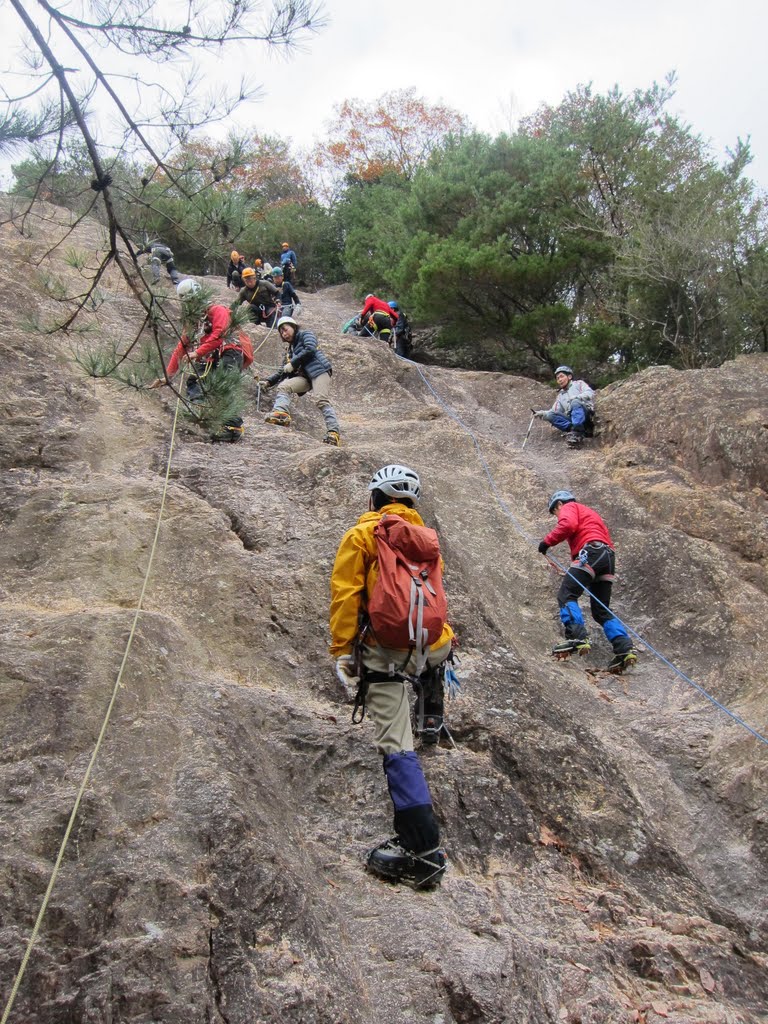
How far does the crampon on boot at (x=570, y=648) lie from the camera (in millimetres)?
7844

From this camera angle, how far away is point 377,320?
16875 millimetres

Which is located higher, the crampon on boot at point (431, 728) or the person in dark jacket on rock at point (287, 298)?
the person in dark jacket on rock at point (287, 298)

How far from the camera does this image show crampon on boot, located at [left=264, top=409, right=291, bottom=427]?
35.2 feet

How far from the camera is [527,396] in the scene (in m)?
15.4

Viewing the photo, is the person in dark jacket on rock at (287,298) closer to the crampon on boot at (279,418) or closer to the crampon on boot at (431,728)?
the crampon on boot at (279,418)

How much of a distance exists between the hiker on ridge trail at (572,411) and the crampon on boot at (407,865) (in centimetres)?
923

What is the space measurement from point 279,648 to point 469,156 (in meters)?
16.8

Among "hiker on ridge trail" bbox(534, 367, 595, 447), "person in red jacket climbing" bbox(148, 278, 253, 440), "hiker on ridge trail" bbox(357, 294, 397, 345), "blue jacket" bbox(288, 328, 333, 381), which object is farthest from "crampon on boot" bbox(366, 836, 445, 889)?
"hiker on ridge trail" bbox(357, 294, 397, 345)

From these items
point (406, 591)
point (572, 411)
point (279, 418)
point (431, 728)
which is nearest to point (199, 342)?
point (406, 591)

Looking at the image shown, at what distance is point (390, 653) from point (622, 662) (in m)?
3.85

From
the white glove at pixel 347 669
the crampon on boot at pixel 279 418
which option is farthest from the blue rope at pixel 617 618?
the white glove at pixel 347 669

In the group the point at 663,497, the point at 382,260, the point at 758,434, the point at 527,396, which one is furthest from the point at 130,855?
→ the point at 382,260

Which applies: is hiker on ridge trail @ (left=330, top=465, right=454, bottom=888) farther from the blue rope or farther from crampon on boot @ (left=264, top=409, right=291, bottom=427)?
crampon on boot @ (left=264, top=409, right=291, bottom=427)

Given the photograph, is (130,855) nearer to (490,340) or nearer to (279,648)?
(279,648)
